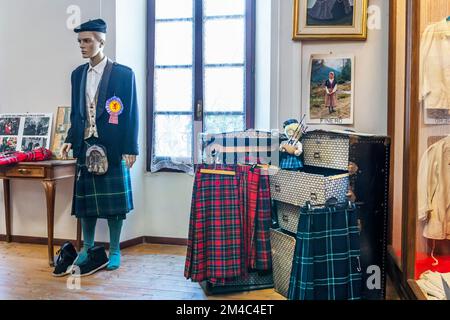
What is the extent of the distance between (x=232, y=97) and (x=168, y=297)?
5.49 ft

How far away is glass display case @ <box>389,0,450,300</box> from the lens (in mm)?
2045

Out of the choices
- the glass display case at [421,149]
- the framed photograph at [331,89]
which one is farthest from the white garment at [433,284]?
the framed photograph at [331,89]

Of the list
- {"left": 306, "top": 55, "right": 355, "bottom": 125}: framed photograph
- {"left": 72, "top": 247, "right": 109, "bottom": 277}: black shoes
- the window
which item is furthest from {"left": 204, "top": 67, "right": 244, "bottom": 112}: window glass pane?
{"left": 72, "top": 247, "right": 109, "bottom": 277}: black shoes

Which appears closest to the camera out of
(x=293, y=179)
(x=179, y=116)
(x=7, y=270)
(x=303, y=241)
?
(x=303, y=241)

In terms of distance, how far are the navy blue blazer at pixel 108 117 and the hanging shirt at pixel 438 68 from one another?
1.75 meters

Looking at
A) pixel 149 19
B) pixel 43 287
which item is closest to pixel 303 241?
pixel 43 287

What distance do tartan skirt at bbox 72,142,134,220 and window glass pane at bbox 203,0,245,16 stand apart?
147 cm

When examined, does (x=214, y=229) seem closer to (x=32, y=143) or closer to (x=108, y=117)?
(x=108, y=117)

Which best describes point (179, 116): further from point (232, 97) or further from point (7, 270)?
point (7, 270)

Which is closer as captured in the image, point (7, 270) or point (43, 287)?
point (43, 287)

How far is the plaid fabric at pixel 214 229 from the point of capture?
2.24 m

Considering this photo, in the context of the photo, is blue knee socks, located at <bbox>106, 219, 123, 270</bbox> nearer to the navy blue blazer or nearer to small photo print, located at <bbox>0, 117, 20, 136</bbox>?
the navy blue blazer

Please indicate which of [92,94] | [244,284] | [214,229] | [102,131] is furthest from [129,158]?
[244,284]

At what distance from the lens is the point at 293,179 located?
2.17 metres
